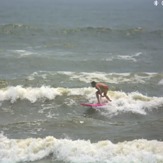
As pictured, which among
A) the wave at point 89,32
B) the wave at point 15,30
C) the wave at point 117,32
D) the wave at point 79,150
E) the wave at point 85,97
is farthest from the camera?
the wave at point 117,32

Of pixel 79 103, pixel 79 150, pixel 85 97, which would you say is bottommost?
pixel 79 150

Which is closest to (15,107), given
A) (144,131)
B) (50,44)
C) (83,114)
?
(83,114)

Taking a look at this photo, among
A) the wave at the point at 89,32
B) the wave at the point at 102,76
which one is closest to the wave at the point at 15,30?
the wave at the point at 89,32

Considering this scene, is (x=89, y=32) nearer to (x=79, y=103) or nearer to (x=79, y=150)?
(x=79, y=103)

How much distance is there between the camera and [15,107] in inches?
689

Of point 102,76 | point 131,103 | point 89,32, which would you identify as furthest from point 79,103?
point 89,32

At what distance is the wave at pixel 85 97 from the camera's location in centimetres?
1697

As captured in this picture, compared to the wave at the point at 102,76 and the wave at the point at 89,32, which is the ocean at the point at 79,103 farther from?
the wave at the point at 89,32

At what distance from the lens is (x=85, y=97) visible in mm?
18656

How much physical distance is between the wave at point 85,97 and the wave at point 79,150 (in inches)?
148

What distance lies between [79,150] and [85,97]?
644 centimetres

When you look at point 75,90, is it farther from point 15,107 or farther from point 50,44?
point 50,44

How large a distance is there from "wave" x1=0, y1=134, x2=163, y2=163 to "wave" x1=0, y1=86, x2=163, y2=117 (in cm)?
377

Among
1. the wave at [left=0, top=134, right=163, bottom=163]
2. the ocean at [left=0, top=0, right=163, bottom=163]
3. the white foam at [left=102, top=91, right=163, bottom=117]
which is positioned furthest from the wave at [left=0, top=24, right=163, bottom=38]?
the wave at [left=0, top=134, right=163, bottom=163]
